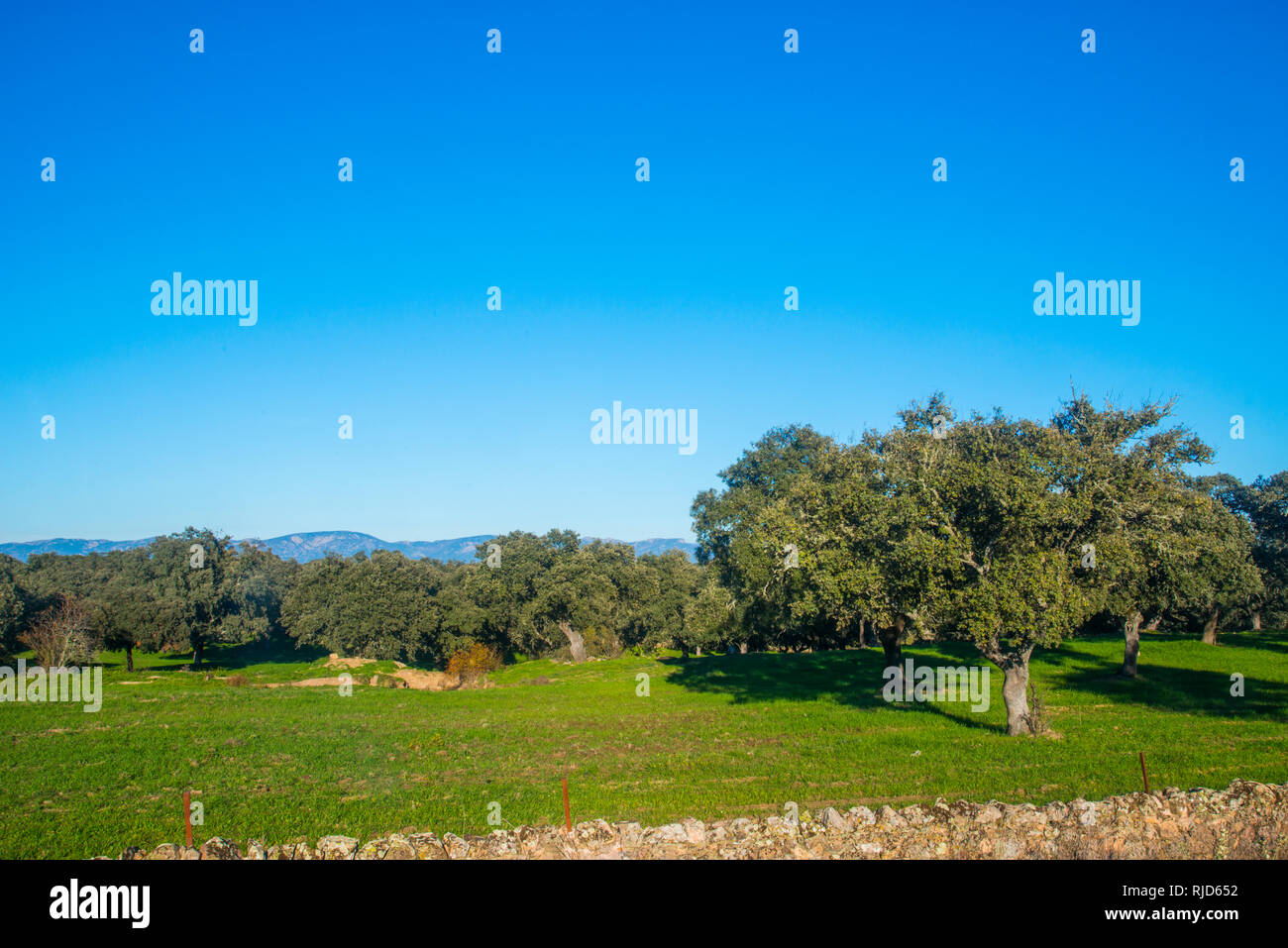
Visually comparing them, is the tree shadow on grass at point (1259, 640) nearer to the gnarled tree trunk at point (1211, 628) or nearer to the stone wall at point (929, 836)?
the gnarled tree trunk at point (1211, 628)

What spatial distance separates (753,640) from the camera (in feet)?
232

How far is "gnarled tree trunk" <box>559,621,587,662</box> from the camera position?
67938 mm

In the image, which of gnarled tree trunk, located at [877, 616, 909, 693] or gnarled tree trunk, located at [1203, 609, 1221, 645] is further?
gnarled tree trunk, located at [1203, 609, 1221, 645]

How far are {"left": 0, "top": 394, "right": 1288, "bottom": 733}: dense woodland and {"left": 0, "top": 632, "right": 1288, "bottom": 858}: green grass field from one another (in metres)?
3.91

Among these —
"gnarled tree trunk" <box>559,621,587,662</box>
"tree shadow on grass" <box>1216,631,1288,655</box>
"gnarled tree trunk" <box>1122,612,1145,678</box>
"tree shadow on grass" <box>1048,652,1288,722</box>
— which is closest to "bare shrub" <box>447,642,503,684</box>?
"gnarled tree trunk" <box>559,621,587,662</box>

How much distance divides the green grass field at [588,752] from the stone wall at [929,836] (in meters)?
2.91

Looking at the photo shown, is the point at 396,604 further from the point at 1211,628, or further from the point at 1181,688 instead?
the point at 1211,628

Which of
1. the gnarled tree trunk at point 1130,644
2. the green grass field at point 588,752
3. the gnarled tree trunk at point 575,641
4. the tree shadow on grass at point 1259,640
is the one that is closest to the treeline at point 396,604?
the gnarled tree trunk at point 575,641

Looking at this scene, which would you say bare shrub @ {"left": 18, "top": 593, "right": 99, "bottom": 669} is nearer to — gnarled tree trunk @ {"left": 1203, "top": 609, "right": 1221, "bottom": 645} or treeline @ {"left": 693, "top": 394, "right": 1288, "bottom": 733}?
treeline @ {"left": 693, "top": 394, "right": 1288, "bottom": 733}

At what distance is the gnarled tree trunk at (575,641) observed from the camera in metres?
67.9

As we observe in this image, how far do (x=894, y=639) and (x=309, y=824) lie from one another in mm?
30613

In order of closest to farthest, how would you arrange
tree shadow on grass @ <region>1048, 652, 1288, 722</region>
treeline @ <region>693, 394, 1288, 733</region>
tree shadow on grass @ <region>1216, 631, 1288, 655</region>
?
treeline @ <region>693, 394, 1288, 733</region>
tree shadow on grass @ <region>1048, 652, 1288, 722</region>
tree shadow on grass @ <region>1216, 631, 1288, 655</region>
